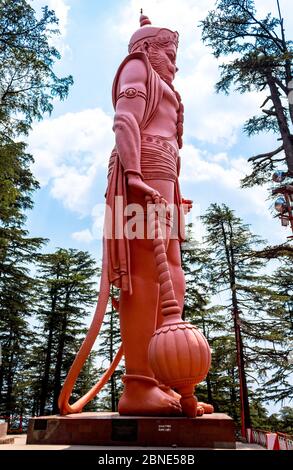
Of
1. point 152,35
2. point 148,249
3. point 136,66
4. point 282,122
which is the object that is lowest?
point 148,249

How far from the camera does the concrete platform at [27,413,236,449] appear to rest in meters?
3.24

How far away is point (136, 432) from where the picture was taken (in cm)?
333

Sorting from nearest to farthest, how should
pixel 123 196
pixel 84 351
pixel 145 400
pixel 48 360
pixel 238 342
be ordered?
pixel 145 400 < pixel 84 351 < pixel 123 196 < pixel 238 342 < pixel 48 360

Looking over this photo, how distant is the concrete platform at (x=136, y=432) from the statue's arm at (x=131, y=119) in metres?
2.32

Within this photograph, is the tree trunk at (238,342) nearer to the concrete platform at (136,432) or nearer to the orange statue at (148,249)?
the orange statue at (148,249)

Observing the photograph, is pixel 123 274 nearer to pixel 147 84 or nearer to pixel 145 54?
pixel 147 84

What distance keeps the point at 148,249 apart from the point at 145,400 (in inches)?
64.0

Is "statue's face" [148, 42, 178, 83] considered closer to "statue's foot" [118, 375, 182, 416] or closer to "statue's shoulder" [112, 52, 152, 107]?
"statue's shoulder" [112, 52, 152, 107]

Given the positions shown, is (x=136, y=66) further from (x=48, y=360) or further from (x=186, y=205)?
(x=48, y=360)

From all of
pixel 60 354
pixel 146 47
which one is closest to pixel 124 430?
pixel 146 47

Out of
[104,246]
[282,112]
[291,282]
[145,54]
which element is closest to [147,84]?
[145,54]

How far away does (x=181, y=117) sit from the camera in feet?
17.8

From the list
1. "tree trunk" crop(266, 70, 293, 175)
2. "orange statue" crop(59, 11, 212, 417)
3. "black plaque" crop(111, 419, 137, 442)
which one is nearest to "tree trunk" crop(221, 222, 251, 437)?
"tree trunk" crop(266, 70, 293, 175)
